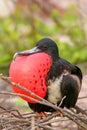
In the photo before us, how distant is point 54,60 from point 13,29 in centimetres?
347

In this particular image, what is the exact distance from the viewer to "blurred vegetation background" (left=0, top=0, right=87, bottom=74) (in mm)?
6336

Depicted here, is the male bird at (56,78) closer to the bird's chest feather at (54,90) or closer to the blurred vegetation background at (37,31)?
the bird's chest feather at (54,90)

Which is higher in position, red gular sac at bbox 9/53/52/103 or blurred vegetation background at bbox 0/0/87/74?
blurred vegetation background at bbox 0/0/87/74

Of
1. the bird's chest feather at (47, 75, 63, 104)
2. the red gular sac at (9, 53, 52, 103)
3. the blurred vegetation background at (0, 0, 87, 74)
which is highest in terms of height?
the blurred vegetation background at (0, 0, 87, 74)

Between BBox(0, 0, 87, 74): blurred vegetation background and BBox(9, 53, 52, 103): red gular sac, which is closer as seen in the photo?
BBox(9, 53, 52, 103): red gular sac

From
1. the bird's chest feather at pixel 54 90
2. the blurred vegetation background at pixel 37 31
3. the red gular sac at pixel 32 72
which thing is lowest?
the bird's chest feather at pixel 54 90

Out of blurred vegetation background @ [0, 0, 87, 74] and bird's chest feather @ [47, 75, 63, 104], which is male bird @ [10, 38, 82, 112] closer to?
bird's chest feather @ [47, 75, 63, 104]

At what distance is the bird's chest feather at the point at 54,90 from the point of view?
11.2 feet

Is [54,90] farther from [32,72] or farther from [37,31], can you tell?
[37,31]

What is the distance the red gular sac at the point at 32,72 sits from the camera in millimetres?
3334

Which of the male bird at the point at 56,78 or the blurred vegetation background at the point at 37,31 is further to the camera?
the blurred vegetation background at the point at 37,31

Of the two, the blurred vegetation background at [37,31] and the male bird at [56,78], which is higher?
the blurred vegetation background at [37,31]

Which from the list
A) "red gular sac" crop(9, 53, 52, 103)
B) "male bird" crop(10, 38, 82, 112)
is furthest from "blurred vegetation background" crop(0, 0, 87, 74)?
"red gular sac" crop(9, 53, 52, 103)

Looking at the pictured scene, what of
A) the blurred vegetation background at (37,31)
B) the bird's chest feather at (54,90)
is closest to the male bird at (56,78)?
the bird's chest feather at (54,90)
